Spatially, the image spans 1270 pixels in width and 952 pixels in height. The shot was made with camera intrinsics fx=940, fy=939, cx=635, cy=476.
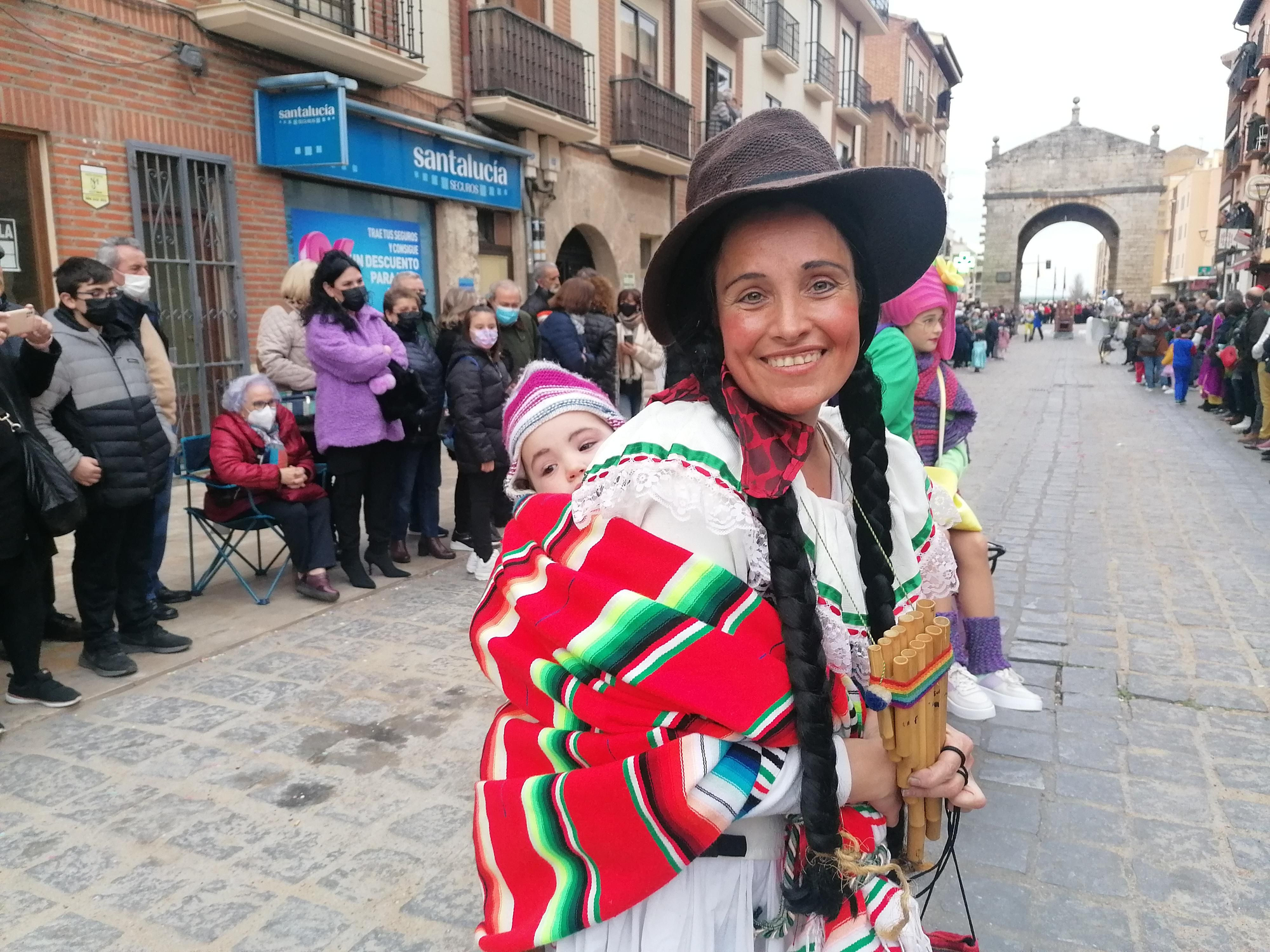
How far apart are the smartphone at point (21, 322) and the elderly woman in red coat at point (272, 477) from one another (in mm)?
1618

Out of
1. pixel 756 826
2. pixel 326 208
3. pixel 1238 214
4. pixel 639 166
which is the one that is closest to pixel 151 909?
pixel 756 826

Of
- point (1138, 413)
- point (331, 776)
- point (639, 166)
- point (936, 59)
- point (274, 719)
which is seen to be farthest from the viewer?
point (936, 59)

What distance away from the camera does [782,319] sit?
134 centimetres

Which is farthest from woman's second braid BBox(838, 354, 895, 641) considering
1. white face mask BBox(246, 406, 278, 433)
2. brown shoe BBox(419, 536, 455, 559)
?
brown shoe BBox(419, 536, 455, 559)

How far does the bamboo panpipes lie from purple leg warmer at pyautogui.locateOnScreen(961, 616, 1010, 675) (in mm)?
2635

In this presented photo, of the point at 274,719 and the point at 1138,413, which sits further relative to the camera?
the point at 1138,413

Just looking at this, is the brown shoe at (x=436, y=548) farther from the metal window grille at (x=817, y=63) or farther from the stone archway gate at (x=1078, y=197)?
the stone archway gate at (x=1078, y=197)

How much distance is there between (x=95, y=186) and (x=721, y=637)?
27.1 ft

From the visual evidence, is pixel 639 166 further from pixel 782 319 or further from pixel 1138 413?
pixel 782 319

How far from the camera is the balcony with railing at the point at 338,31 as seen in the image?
27.7 feet

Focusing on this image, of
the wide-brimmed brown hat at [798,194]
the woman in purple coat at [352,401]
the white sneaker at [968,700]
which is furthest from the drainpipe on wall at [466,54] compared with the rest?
the wide-brimmed brown hat at [798,194]

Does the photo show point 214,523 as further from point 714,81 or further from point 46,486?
point 714,81

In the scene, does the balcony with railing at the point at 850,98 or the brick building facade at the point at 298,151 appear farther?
the balcony with railing at the point at 850,98

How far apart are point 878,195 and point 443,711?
10.5 feet
